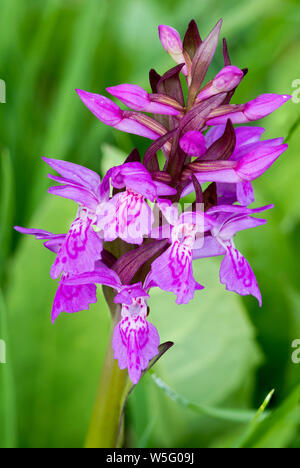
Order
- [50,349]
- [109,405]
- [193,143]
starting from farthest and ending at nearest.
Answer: [50,349] → [109,405] → [193,143]

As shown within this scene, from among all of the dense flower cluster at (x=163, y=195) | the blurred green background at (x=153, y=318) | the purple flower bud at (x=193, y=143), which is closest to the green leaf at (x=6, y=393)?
the blurred green background at (x=153, y=318)

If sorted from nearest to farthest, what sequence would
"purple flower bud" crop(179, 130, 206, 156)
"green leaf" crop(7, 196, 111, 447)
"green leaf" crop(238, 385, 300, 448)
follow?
"purple flower bud" crop(179, 130, 206, 156) → "green leaf" crop(238, 385, 300, 448) → "green leaf" crop(7, 196, 111, 447)

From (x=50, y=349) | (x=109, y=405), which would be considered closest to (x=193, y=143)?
(x=109, y=405)

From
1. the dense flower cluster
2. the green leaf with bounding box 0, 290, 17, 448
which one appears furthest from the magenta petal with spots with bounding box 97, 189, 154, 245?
the green leaf with bounding box 0, 290, 17, 448

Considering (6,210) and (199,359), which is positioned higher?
(6,210)

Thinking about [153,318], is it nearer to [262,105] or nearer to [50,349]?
[50,349]

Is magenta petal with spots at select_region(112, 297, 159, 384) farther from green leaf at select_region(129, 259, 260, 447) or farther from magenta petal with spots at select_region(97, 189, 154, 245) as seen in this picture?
green leaf at select_region(129, 259, 260, 447)
